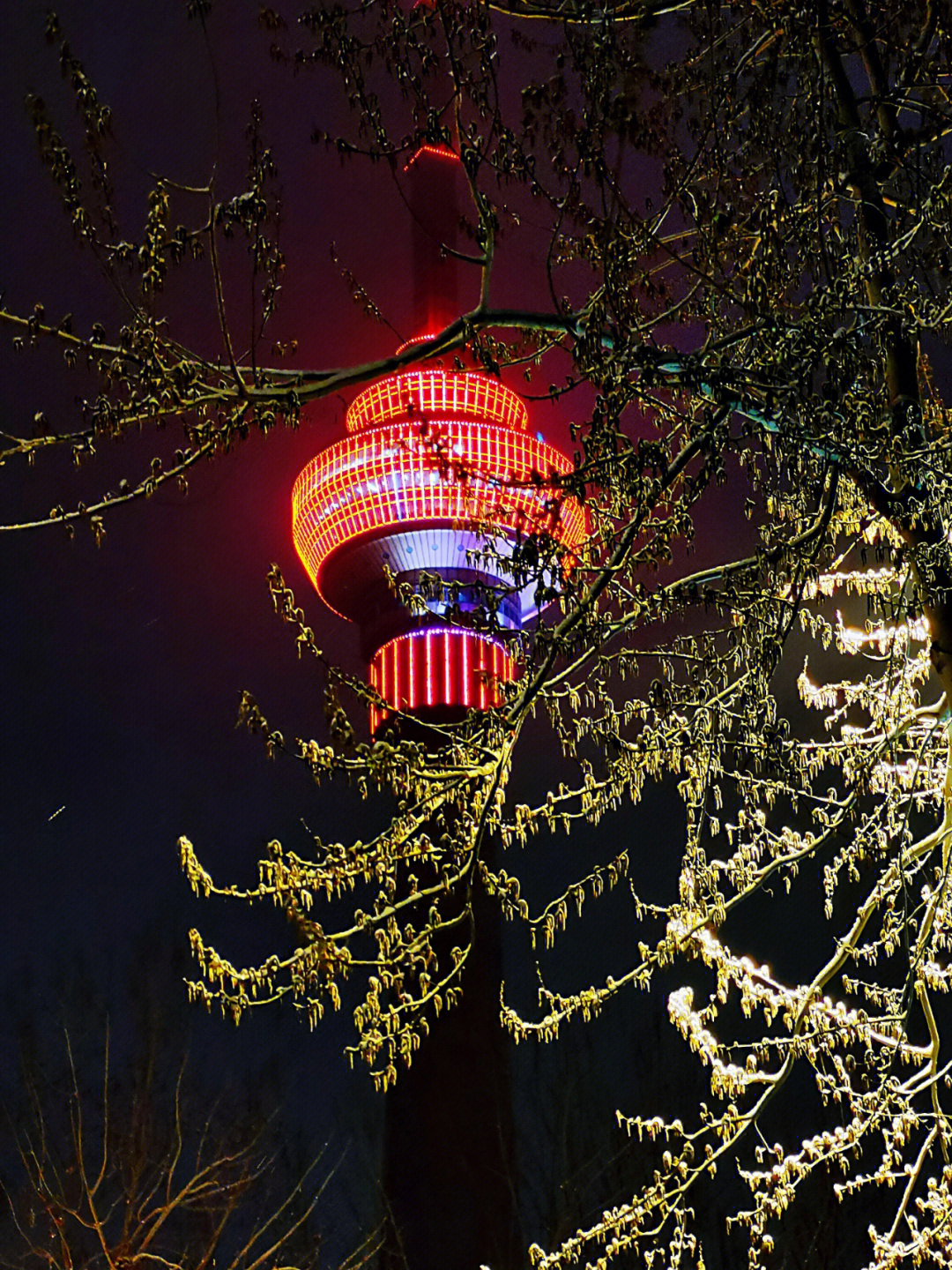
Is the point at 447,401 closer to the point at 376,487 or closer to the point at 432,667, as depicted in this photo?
the point at 376,487

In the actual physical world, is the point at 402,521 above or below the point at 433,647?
above

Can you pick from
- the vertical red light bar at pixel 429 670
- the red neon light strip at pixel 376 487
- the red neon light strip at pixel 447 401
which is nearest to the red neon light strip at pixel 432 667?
the vertical red light bar at pixel 429 670

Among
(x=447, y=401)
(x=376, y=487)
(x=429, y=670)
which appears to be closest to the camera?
(x=447, y=401)

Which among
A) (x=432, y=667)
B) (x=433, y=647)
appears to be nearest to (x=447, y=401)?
(x=433, y=647)

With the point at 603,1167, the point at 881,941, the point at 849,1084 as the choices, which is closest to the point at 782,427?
the point at 881,941

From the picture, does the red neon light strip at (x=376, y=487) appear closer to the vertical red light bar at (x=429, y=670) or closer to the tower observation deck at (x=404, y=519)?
the tower observation deck at (x=404, y=519)

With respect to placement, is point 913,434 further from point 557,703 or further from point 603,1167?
point 603,1167

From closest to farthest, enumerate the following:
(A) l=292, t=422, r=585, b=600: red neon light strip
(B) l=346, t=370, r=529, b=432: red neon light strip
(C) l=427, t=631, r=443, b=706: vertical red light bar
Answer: (A) l=292, t=422, r=585, b=600: red neon light strip, (B) l=346, t=370, r=529, b=432: red neon light strip, (C) l=427, t=631, r=443, b=706: vertical red light bar

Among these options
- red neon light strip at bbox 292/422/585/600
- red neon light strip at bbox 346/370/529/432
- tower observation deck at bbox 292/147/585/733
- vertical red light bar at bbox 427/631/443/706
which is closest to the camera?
red neon light strip at bbox 292/422/585/600

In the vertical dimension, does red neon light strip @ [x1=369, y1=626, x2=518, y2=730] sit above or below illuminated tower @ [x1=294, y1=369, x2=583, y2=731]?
below

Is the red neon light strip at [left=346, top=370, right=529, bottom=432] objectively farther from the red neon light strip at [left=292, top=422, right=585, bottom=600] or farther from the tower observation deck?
the red neon light strip at [left=292, top=422, right=585, bottom=600]

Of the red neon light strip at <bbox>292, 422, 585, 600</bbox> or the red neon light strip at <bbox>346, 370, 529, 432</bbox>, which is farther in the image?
the red neon light strip at <bbox>346, 370, 529, 432</bbox>

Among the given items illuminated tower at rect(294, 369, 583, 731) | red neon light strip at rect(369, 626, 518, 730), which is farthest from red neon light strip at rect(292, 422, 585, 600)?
red neon light strip at rect(369, 626, 518, 730)

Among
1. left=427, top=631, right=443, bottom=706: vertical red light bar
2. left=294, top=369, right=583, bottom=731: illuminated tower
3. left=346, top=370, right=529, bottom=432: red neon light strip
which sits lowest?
left=427, top=631, right=443, bottom=706: vertical red light bar
